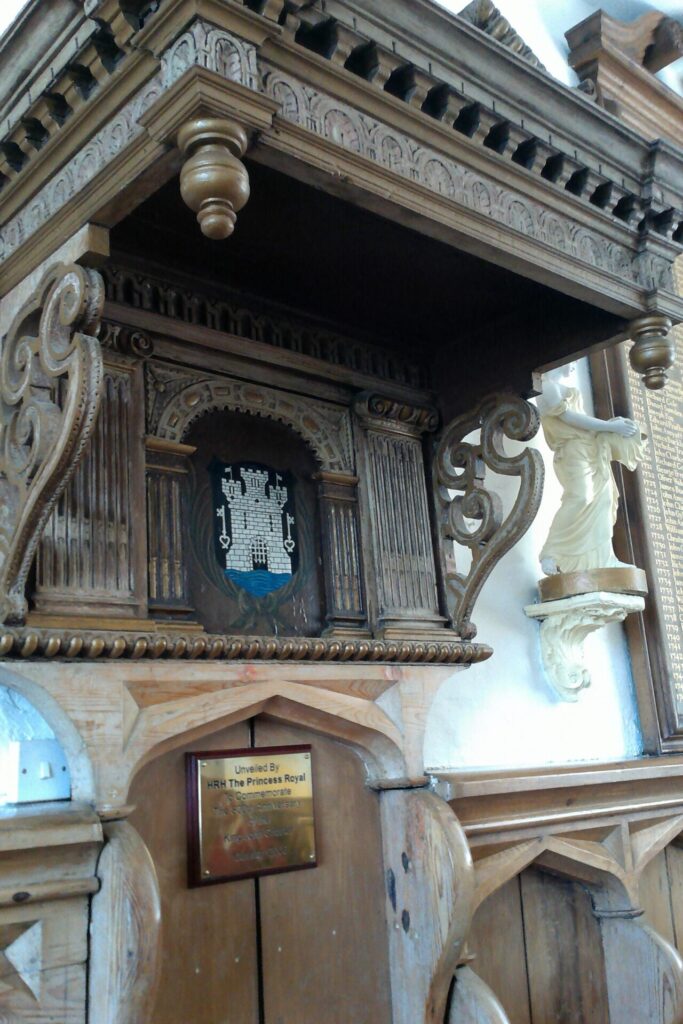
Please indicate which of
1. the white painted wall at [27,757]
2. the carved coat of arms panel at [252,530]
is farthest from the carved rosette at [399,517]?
the white painted wall at [27,757]

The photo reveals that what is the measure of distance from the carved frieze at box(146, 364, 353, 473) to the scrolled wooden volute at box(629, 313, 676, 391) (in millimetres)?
671

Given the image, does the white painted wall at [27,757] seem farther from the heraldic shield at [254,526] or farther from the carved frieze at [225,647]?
the heraldic shield at [254,526]

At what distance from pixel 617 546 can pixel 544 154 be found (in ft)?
5.17

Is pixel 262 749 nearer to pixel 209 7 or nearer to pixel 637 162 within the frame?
pixel 209 7

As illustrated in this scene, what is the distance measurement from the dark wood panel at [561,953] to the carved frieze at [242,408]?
1168 millimetres

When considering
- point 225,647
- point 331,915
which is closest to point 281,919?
point 331,915

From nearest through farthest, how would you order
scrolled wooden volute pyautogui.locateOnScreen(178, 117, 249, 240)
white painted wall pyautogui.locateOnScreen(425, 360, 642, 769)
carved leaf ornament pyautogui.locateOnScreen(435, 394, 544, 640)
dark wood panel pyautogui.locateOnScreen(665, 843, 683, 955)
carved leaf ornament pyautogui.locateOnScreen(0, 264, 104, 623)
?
→ 1. scrolled wooden volute pyautogui.locateOnScreen(178, 117, 249, 240)
2. carved leaf ornament pyautogui.locateOnScreen(0, 264, 104, 623)
3. carved leaf ornament pyautogui.locateOnScreen(435, 394, 544, 640)
4. white painted wall pyautogui.locateOnScreen(425, 360, 642, 769)
5. dark wood panel pyautogui.locateOnScreen(665, 843, 683, 955)

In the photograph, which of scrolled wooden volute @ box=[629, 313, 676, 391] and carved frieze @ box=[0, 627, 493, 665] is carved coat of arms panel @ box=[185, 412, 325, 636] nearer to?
carved frieze @ box=[0, 627, 493, 665]

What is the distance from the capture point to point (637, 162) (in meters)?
2.02

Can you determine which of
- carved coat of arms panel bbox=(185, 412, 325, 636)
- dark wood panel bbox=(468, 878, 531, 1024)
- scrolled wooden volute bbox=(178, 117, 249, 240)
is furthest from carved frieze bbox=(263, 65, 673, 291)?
dark wood panel bbox=(468, 878, 531, 1024)

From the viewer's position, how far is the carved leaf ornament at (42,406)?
141 cm

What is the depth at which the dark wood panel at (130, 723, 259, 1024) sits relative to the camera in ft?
5.32

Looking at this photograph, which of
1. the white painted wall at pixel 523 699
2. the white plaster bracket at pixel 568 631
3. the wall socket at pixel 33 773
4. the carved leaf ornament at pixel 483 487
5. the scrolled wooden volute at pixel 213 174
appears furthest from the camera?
the white plaster bracket at pixel 568 631

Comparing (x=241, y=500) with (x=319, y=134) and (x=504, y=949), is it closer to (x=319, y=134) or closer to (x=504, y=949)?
(x=319, y=134)
